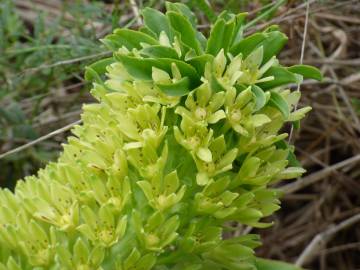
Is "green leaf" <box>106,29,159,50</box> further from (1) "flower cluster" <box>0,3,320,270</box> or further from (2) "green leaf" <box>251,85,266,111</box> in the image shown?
(2) "green leaf" <box>251,85,266,111</box>

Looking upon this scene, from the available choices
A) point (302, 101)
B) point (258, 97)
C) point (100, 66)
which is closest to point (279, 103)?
point (258, 97)

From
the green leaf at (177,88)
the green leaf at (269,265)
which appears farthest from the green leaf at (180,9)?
the green leaf at (269,265)

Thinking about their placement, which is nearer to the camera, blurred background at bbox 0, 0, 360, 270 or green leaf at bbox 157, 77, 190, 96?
green leaf at bbox 157, 77, 190, 96

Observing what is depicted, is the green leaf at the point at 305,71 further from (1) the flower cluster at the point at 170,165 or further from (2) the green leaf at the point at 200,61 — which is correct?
(2) the green leaf at the point at 200,61

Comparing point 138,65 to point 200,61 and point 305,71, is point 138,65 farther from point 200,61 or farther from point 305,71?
point 305,71

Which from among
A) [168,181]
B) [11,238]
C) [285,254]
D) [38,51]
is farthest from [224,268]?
[285,254]

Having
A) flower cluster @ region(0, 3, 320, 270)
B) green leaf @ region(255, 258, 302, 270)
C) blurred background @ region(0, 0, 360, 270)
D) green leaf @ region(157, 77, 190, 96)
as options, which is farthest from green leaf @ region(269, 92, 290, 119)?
blurred background @ region(0, 0, 360, 270)
